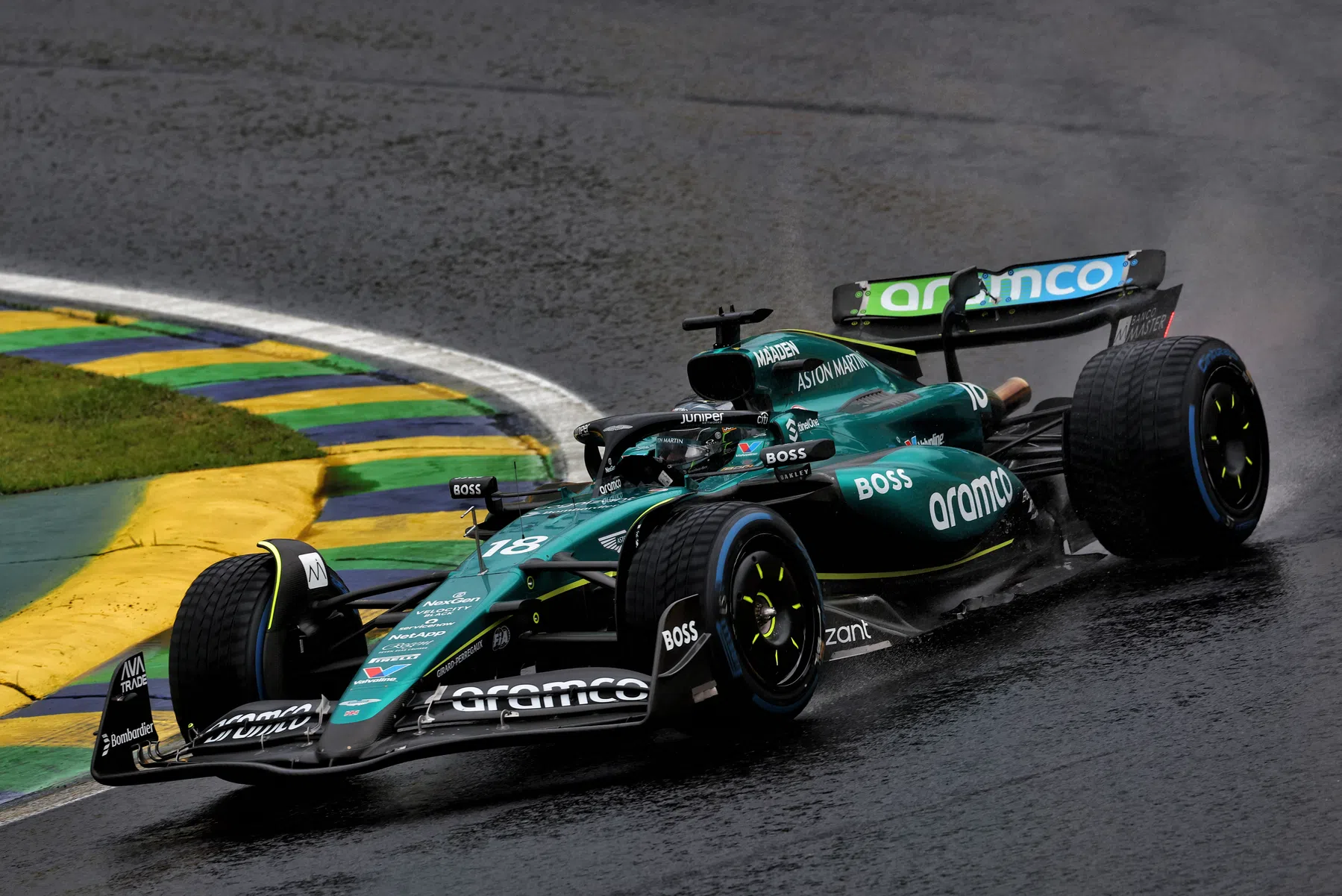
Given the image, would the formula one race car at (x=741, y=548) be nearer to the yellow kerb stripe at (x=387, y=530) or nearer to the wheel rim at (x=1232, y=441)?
the wheel rim at (x=1232, y=441)

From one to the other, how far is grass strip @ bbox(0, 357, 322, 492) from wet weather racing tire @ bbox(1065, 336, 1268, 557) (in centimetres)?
514

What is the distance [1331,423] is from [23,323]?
9550 mm

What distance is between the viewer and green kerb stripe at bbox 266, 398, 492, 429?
11.2 meters

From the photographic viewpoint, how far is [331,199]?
1535 centimetres

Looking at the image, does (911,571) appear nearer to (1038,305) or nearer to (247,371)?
(1038,305)

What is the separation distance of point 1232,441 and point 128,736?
4340 millimetres

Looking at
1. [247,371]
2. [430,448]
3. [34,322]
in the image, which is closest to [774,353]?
[430,448]

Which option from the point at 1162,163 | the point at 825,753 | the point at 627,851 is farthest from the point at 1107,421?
the point at 1162,163

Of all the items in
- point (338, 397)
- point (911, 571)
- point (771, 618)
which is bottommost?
point (911, 571)

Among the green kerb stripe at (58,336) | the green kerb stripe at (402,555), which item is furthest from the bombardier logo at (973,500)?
the green kerb stripe at (58,336)

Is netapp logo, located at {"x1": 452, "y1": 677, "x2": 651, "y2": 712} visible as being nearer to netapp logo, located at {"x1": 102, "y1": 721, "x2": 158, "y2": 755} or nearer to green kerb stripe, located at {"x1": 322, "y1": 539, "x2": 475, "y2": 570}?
netapp logo, located at {"x1": 102, "y1": 721, "x2": 158, "y2": 755}

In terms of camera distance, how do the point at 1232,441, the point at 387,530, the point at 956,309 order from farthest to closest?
the point at 387,530
the point at 956,309
the point at 1232,441

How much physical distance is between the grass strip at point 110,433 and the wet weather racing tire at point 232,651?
4299mm

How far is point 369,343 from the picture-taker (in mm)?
12938
